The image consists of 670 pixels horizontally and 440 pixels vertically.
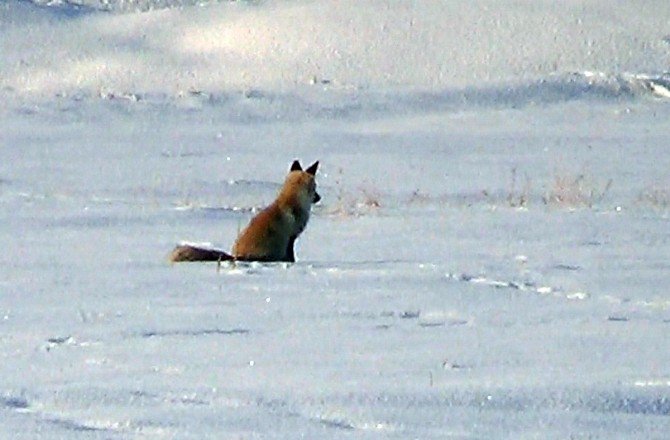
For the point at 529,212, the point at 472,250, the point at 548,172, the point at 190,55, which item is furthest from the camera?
the point at 190,55

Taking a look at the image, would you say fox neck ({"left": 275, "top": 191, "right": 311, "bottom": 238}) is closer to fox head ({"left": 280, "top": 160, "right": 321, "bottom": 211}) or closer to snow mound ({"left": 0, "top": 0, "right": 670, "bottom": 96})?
fox head ({"left": 280, "top": 160, "right": 321, "bottom": 211})

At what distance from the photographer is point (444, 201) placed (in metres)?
15.2

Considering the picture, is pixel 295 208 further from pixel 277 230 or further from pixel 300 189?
pixel 277 230

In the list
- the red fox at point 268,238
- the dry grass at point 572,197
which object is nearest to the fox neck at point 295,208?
the red fox at point 268,238

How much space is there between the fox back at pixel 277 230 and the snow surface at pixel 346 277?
0.21 m

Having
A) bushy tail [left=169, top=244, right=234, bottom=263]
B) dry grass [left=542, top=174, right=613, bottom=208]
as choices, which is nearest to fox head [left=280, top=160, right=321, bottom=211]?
bushy tail [left=169, top=244, right=234, bottom=263]

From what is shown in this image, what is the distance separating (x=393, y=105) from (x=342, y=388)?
25899mm

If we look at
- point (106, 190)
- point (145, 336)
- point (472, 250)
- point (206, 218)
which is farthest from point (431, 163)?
point (145, 336)

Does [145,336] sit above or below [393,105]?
below

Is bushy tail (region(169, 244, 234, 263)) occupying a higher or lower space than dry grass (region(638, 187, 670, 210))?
lower

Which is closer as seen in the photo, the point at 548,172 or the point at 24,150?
the point at 548,172

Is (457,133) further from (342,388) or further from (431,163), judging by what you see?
(342,388)

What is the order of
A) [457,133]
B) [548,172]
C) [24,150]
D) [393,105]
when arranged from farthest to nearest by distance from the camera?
[393,105] → [457,133] → [24,150] → [548,172]

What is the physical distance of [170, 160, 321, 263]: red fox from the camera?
29.5 ft
